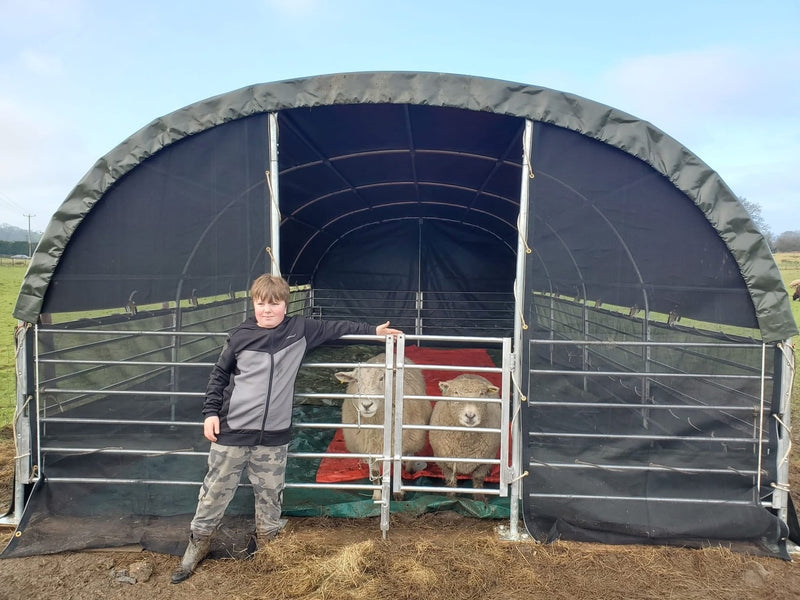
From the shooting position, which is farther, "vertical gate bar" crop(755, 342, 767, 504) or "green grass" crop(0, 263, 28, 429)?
"green grass" crop(0, 263, 28, 429)

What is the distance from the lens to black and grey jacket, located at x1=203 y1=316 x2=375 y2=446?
3.85m

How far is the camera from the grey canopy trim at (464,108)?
13.7 feet

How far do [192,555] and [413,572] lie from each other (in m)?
1.67

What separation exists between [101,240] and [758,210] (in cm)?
9850

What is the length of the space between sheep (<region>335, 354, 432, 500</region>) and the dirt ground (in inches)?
32.4

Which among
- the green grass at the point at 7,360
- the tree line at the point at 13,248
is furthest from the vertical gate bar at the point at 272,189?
the tree line at the point at 13,248

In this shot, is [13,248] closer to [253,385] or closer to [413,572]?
[253,385]

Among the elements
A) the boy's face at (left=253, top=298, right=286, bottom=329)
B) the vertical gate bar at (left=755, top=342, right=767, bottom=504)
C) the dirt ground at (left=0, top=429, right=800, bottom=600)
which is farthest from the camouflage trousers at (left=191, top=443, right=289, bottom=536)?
the vertical gate bar at (left=755, top=342, right=767, bottom=504)

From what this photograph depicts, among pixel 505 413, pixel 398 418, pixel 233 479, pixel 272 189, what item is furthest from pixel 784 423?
pixel 272 189

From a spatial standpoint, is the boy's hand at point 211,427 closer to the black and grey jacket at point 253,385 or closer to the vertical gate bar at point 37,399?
the black and grey jacket at point 253,385

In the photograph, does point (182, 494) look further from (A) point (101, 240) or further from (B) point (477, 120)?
(B) point (477, 120)

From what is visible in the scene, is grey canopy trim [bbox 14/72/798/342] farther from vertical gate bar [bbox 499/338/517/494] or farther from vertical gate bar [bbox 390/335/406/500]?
vertical gate bar [bbox 390/335/406/500]

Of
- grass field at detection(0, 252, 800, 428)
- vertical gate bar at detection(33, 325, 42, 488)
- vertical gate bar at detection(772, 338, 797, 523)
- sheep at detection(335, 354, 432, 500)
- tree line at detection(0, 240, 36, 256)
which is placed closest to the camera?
vertical gate bar at detection(772, 338, 797, 523)

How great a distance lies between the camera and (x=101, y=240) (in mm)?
4578
